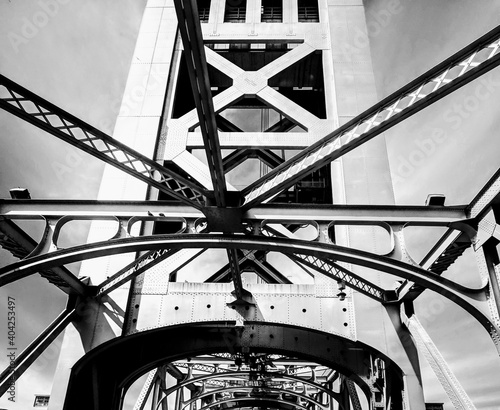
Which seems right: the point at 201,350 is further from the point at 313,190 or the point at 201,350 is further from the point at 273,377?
the point at 273,377

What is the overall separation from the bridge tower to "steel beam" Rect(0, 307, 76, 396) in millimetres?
43

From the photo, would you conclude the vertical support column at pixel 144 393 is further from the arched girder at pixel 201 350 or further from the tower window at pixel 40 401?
the tower window at pixel 40 401

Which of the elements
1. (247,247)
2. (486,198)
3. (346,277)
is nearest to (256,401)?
(346,277)

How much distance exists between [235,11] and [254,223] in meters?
13.3

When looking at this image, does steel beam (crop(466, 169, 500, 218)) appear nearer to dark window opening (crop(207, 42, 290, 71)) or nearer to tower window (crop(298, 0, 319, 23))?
dark window opening (crop(207, 42, 290, 71))

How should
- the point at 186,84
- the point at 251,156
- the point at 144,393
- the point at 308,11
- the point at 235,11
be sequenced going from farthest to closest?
the point at 308,11, the point at 235,11, the point at 186,84, the point at 144,393, the point at 251,156

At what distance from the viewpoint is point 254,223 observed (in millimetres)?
8742

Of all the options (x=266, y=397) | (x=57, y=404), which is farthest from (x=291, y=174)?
(x=266, y=397)

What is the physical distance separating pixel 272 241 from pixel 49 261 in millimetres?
4104

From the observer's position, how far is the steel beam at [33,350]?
368 inches

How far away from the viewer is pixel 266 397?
31.3 meters

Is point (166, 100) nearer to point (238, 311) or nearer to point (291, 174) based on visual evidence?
point (238, 311)

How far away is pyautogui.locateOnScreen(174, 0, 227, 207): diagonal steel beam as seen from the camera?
4699 mm

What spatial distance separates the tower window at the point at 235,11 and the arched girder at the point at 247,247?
12927mm
